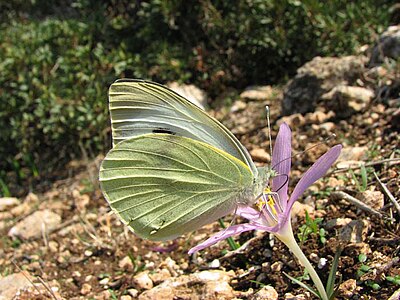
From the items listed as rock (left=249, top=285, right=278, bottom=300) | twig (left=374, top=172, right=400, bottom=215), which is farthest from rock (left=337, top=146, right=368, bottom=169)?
rock (left=249, top=285, right=278, bottom=300)

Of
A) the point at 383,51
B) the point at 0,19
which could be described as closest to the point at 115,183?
the point at 383,51

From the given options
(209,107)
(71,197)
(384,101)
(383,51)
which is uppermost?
(383,51)

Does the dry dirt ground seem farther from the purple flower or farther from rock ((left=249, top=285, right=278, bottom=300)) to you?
the purple flower

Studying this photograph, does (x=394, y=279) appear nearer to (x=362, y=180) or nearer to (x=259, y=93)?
Result: (x=362, y=180)

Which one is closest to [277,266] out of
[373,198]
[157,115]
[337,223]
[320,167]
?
[337,223]

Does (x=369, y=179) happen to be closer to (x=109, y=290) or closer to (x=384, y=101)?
(x=384, y=101)

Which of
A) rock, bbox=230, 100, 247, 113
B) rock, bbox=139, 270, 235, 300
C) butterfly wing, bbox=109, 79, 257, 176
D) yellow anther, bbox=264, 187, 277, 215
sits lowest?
rock, bbox=139, 270, 235, 300
